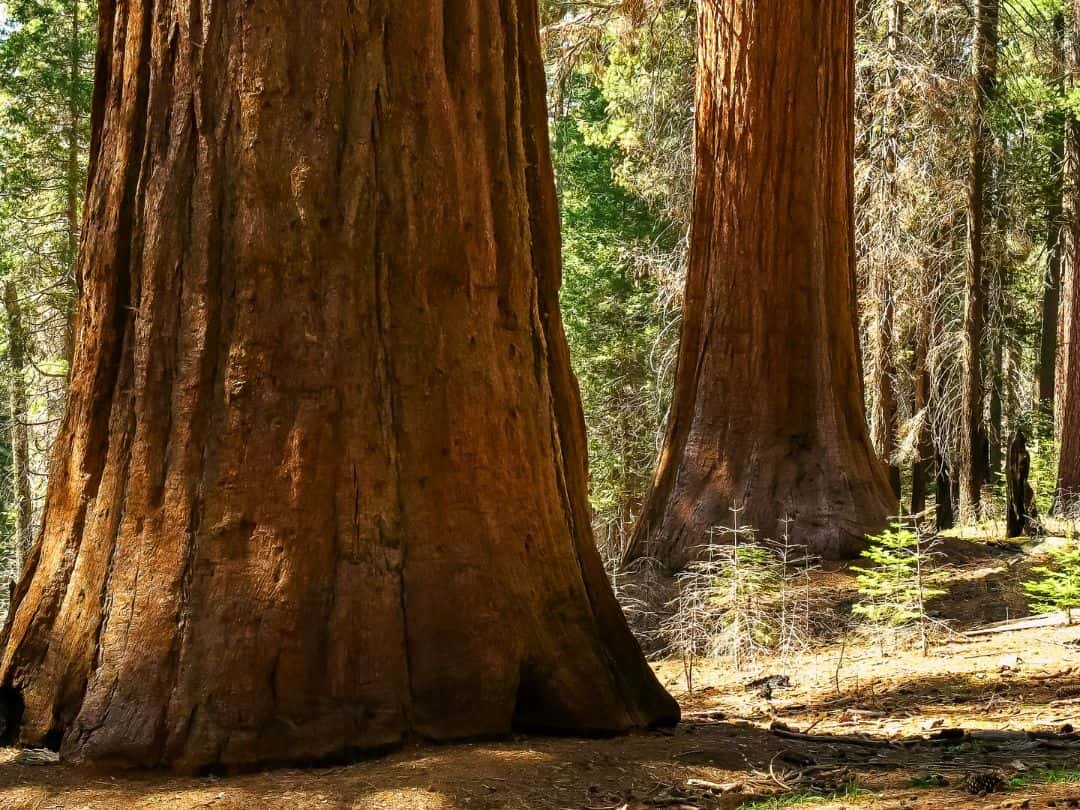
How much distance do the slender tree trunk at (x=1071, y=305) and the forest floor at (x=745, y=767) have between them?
11.6m

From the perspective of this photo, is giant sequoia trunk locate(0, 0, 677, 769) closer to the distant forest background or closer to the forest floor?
the forest floor

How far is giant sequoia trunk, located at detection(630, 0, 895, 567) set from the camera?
930 cm

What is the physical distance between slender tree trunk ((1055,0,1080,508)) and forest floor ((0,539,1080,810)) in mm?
11587

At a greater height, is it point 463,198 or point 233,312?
point 463,198

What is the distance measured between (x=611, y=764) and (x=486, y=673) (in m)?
0.53

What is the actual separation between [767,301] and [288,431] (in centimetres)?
646

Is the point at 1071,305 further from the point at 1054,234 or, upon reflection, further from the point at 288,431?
the point at 288,431

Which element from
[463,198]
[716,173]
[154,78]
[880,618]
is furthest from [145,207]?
[716,173]

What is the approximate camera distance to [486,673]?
12.9ft

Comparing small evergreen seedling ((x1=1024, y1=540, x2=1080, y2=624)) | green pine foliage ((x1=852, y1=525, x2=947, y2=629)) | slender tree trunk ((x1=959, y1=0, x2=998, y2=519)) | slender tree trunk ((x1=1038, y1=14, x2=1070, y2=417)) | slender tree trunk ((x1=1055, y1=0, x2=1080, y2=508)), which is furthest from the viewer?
slender tree trunk ((x1=1038, y1=14, x2=1070, y2=417))

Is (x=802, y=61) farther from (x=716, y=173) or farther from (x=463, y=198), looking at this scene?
(x=463, y=198)

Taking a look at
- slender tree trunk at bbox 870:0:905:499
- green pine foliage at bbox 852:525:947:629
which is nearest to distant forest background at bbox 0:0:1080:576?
slender tree trunk at bbox 870:0:905:499

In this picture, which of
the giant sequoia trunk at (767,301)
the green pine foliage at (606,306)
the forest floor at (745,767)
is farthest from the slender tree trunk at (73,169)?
the forest floor at (745,767)

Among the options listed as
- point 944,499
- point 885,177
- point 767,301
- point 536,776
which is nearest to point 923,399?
point 944,499
